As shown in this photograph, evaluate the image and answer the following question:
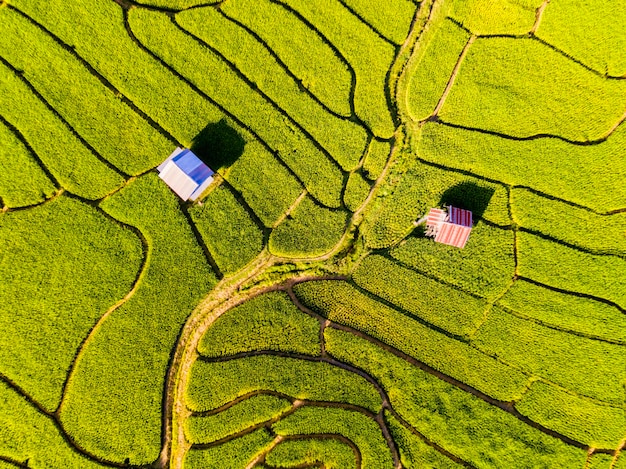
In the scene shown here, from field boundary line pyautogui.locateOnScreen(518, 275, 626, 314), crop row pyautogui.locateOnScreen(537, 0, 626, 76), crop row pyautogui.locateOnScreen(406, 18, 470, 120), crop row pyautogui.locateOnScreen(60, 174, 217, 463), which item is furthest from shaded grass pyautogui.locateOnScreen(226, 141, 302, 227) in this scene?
crop row pyautogui.locateOnScreen(537, 0, 626, 76)

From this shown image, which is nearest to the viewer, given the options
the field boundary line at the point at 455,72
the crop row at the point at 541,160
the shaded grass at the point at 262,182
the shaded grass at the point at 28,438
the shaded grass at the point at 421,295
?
the shaded grass at the point at 28,438

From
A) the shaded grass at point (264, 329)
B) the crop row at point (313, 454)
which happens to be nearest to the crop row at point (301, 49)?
the shaded grass at point (264, 329)

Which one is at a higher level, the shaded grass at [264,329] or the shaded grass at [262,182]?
the shaded grass at [262,182]

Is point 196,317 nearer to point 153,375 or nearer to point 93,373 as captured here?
point 153,375

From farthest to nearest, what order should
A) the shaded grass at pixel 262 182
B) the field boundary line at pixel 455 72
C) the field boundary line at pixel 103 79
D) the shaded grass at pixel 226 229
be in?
the field boundary line at pixel 455 72, the shaded grass at pixel 262 182, the shaded grass at pixel 226 229, the field boundary line at pixel 103 79

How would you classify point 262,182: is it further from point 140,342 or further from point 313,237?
point 140,342

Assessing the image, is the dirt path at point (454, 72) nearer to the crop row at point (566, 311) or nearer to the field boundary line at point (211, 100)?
the field boundary line at point (211, 100)
